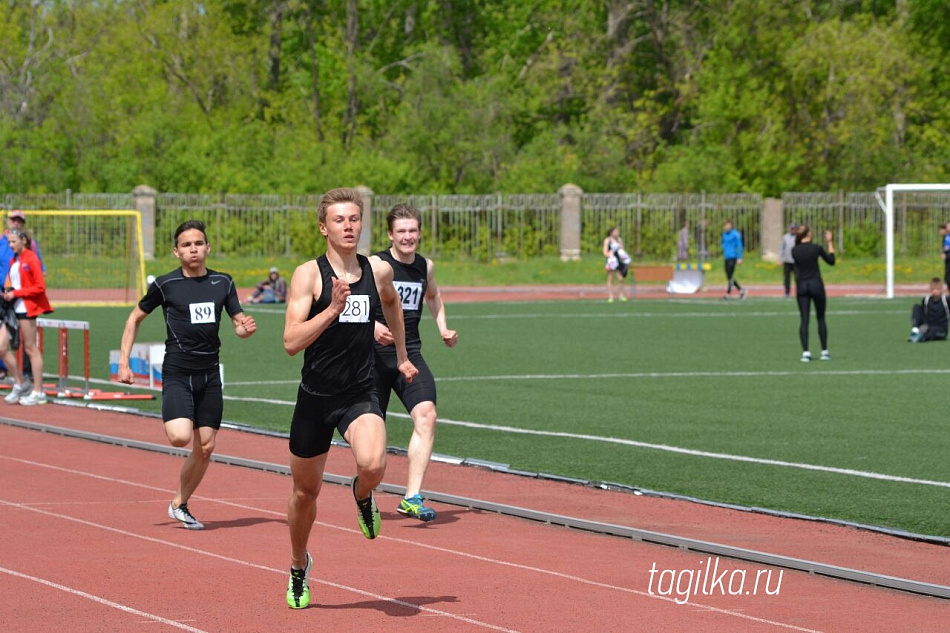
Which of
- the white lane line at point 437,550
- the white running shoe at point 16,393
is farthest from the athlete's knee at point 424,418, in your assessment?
the white running shoe at point 16,393

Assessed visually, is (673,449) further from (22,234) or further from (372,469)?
(22,234)

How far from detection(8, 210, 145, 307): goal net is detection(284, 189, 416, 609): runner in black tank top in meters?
27.6

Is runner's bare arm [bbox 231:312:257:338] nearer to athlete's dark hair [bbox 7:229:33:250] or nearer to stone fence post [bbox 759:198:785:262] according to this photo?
athlete's dark hair [bbox 7:229:33:250]

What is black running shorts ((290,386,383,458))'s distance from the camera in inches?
271

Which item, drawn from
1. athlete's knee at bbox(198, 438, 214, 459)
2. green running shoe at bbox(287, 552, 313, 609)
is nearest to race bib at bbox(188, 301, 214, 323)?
athlete's knee at bbox(198, 438, 214, 459)

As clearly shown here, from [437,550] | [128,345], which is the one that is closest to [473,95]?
[128,345]

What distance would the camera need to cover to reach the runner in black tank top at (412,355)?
9.85 meters

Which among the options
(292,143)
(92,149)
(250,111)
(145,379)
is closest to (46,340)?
(145,379)

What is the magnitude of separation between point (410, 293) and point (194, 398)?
1.58m

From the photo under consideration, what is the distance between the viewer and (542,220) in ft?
165

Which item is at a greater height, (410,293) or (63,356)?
(410,293)

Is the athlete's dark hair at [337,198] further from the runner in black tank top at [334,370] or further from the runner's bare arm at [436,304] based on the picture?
the runner's bare arm at [436,304]

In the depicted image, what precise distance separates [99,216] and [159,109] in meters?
17.3

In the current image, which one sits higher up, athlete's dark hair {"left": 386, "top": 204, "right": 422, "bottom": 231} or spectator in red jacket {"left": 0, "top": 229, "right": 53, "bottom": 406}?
athlete's dark hair {"left": 386, "top": 204, "right": 422, "bottom": 231}
